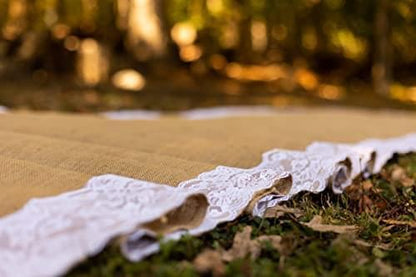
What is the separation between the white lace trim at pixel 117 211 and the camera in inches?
49.1

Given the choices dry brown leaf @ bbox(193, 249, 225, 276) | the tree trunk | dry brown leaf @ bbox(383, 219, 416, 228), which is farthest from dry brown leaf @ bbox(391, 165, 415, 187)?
the tree trunk

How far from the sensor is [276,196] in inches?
71.7

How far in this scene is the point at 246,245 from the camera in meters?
1.49

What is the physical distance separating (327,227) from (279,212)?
6.7 inches

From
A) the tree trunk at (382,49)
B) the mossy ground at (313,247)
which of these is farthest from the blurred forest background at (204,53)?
the mossy ground at (313,247)

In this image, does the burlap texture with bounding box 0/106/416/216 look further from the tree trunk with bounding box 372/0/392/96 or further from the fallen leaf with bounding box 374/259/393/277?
the tree trunk with bounding box 372/0/392/96

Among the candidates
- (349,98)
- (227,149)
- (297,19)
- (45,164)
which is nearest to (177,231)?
(45,164)

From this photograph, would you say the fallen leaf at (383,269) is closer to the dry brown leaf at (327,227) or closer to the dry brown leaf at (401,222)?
the dry brown leaf at (327,227)

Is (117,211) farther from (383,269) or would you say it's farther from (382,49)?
(382,49)

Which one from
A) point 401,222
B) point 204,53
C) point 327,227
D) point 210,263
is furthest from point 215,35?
point 210,263

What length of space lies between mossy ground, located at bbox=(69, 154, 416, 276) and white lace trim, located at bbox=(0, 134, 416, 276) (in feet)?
0.12

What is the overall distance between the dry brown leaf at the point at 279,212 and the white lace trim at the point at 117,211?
0.02 metres

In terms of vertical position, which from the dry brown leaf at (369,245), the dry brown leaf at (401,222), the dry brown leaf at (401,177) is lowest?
the dry brown leaf at (401,177)

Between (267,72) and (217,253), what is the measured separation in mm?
9053
